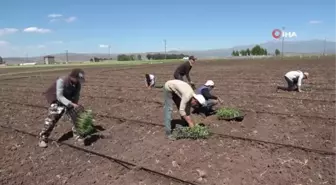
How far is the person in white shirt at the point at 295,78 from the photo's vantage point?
13133 millimetres

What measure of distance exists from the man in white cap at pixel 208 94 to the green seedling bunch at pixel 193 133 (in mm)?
1266

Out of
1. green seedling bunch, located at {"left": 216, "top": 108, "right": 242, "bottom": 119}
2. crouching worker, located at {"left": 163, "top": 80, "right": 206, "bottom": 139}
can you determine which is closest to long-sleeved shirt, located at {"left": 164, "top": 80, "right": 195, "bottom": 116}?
crouching worker, located at {"left": 163, "top": 80, "right": 206, "bottom": 139}

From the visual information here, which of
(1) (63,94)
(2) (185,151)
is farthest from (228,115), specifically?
(1) (63,94)

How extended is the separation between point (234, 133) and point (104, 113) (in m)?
4.48

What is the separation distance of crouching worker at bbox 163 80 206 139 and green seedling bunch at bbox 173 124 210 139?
13 cm

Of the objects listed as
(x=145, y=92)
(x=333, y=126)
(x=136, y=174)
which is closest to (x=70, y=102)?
(x=136, y=174)

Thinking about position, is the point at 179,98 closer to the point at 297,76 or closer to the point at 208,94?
the point at 208,94

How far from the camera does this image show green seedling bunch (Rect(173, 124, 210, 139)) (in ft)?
25.8

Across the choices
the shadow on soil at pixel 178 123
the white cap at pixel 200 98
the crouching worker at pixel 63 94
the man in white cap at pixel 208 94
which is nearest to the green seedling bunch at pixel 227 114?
the man in white cap at pixel 208 94

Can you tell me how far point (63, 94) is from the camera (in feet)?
25.0

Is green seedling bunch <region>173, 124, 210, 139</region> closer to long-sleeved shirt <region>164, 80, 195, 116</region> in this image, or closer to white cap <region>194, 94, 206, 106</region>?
long-sleeved shirt <region>164, 80, 195, 116</region>

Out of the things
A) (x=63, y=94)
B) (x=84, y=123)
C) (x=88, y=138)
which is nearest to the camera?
(x=63, y=94)

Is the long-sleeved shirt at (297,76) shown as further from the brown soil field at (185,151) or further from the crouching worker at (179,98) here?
the crouching worker at (179,98)

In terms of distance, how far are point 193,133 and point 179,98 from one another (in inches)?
32.9
